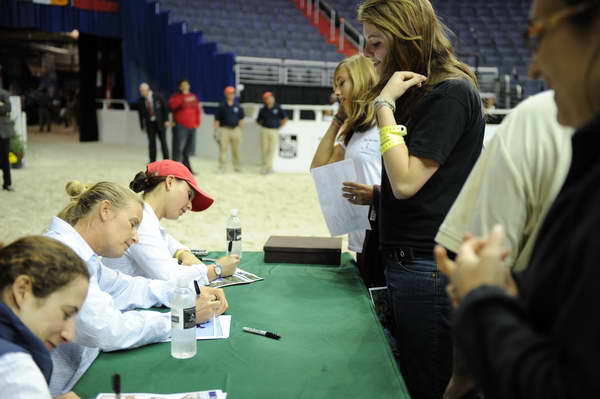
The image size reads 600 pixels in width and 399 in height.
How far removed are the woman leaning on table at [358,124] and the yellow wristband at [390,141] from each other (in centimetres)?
97

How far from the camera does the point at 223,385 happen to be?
4.73ft

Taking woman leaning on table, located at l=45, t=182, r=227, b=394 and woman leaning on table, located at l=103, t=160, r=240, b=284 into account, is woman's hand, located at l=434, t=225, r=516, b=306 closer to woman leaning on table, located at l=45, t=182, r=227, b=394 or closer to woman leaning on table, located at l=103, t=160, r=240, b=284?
woman leaning on table, located at l=45, t=182, r=227, b=394

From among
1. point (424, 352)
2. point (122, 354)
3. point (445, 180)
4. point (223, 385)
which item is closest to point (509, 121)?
point (445, 180)

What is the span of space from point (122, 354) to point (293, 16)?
15542 millimetres

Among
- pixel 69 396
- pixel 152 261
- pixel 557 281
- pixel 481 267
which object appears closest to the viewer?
pixel 557 281

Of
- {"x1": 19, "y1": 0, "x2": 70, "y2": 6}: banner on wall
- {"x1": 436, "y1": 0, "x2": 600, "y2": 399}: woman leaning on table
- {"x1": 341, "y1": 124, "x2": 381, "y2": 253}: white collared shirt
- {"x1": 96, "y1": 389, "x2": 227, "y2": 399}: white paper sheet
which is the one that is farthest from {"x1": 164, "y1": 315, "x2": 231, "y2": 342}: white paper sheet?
{"x1": 19, "y1": 0, "x2": 70, "y2": 6}: banner on wall

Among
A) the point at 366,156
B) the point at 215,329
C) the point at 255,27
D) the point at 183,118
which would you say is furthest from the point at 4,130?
the point at 255,27

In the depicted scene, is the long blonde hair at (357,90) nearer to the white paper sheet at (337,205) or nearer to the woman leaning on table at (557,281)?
the white paper sheet at (337,205)

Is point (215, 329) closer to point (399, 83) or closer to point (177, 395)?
point (177, 395)

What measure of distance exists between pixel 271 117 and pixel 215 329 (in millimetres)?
8185

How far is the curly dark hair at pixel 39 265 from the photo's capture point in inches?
46.0

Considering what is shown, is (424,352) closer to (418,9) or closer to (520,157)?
(520,157)

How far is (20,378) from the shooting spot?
1.09 meters

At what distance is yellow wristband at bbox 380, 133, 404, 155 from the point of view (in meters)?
1.60
